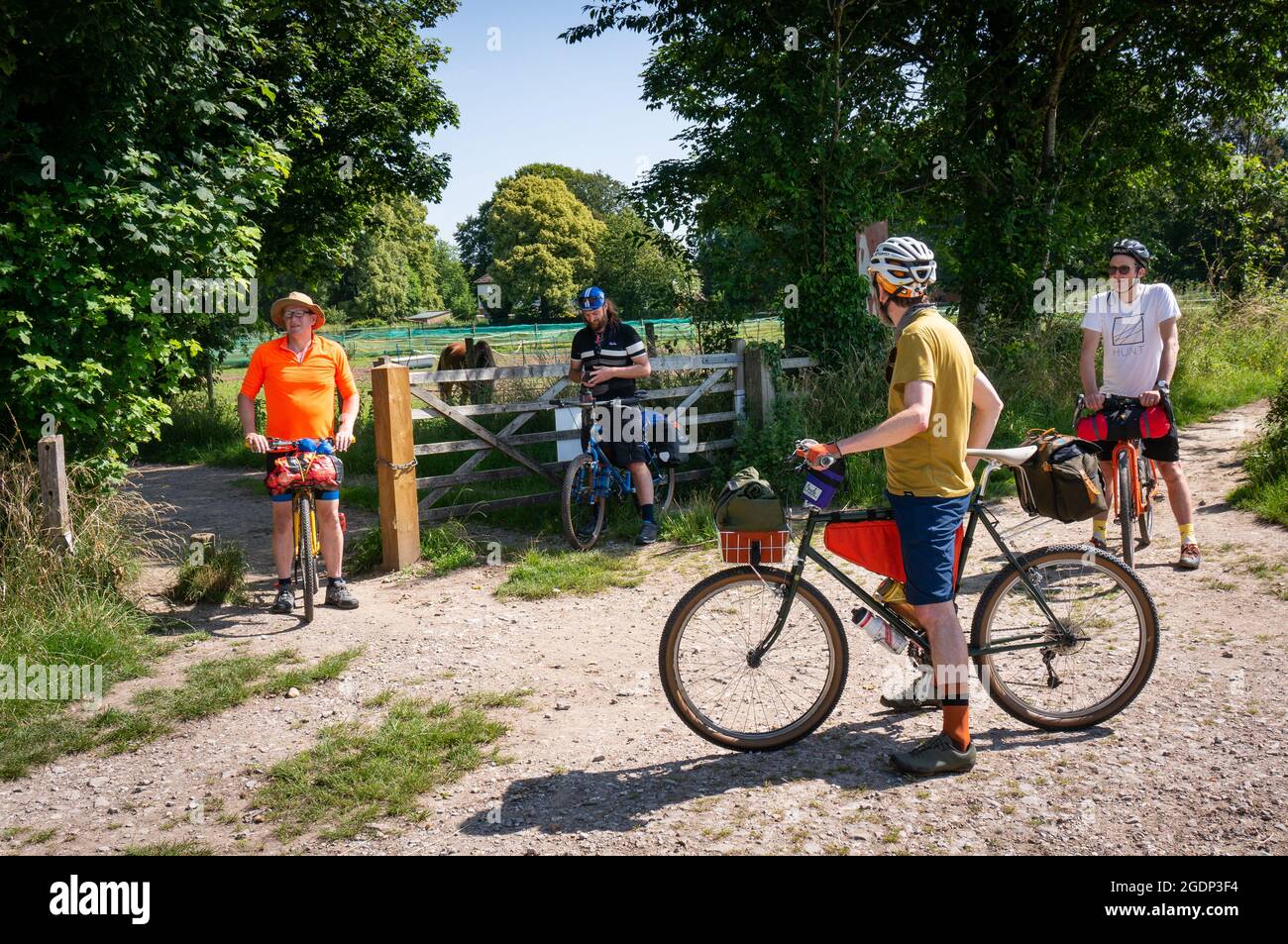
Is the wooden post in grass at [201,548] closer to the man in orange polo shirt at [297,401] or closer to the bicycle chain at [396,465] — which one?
the man in orange polo shirt at [297,401]

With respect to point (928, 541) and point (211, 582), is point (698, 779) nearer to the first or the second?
point (928, 541)

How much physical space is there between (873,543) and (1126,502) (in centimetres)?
293

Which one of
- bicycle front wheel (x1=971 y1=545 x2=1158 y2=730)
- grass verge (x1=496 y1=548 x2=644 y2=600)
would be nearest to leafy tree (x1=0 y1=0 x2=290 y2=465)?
grass verge (x1=496 y1=548 x2=644 y2=600)

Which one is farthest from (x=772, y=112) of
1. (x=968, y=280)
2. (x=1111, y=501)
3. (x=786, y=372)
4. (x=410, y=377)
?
(x=1111, y=501)

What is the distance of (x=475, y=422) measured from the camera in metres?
9.48

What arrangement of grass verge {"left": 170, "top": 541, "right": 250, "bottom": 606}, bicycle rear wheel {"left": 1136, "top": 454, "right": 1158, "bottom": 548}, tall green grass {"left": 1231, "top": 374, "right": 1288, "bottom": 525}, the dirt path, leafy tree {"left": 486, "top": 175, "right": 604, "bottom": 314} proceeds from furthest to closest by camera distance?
leafy tree {"left": 486, "top": 175, "right": 604, "bottom": 314}
tall green grass {"left": 1231, "top": 374, "right": 1288, "bottom": 525}
grass verge {"left": 170, "top": 541, "right": 250, "bottom": 606}
bicycle rear wheel {"left": 1136, "top": 454, "right": 1158, "bottom": 548}
the dirt path

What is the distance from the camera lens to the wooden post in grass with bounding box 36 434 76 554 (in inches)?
250

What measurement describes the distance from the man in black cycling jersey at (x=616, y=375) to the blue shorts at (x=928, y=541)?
4.70 meters

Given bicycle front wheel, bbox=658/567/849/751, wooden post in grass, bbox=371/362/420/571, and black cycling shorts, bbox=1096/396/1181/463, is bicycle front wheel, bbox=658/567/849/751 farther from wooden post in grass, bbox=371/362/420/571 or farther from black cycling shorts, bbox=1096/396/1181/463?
wooden post in grass, bbox=371/362/420/571

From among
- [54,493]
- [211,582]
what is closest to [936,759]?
[211,582]

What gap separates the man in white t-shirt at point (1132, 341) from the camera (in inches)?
249

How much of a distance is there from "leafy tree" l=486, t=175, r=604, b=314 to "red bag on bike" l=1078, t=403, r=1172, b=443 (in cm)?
5408

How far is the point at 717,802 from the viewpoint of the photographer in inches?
155

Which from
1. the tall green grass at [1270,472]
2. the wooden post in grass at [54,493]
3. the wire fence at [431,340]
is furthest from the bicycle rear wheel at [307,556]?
the wire fence at [431,340]
